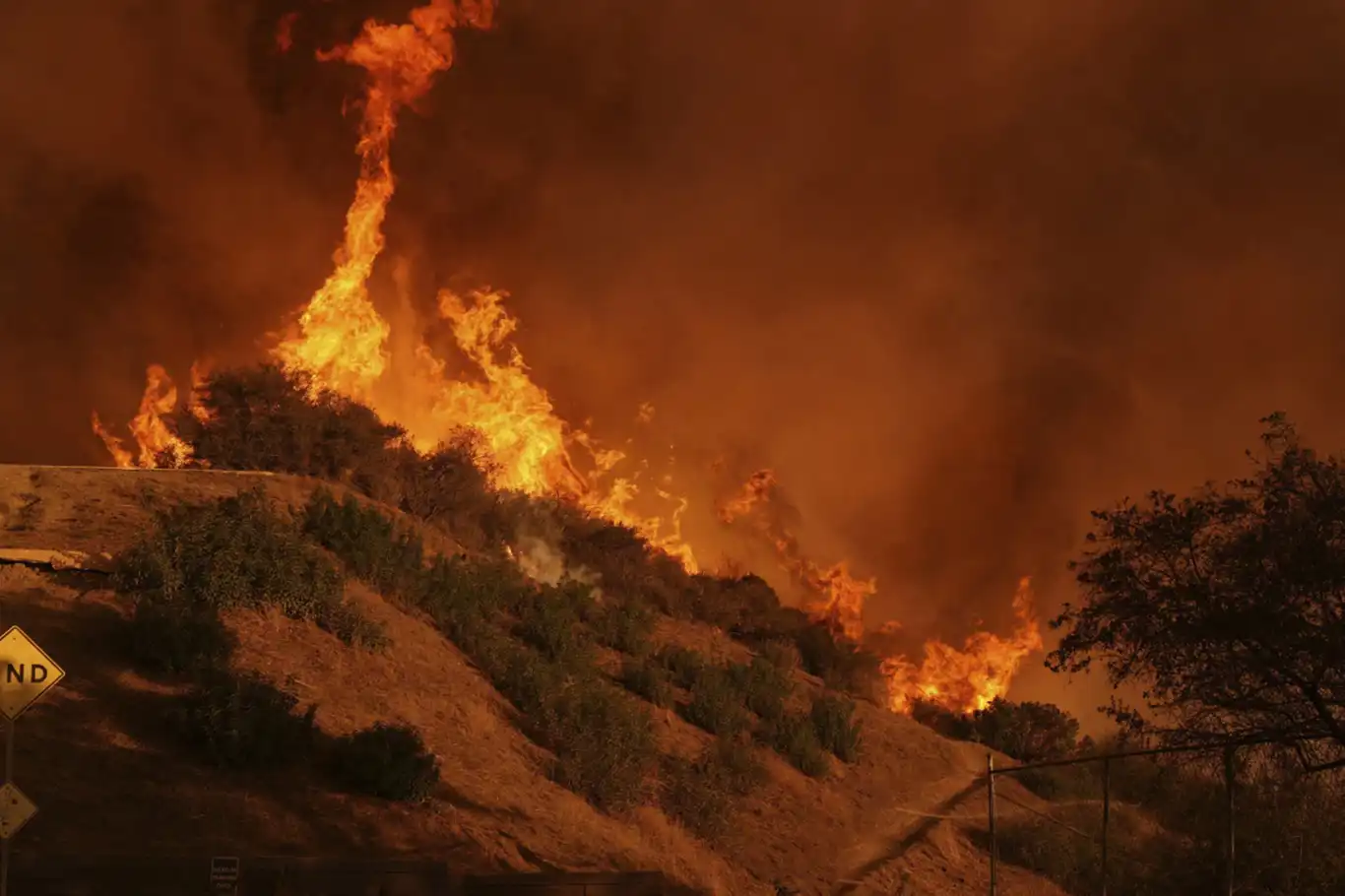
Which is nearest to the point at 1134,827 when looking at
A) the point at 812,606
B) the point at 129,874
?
the point at 812,606

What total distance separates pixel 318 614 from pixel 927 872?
1353 centimetres

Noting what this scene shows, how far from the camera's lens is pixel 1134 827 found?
1337 inches

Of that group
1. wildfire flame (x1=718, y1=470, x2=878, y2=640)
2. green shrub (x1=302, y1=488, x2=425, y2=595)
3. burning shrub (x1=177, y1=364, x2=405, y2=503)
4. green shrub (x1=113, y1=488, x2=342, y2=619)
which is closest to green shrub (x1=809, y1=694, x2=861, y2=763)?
green shrub (x1=302, y1=488, x2=425, y2=595)

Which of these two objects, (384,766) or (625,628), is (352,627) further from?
(625,628)

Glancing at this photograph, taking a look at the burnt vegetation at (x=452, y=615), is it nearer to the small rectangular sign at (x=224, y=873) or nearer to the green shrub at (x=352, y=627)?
the green shrub at (x=352, y=627)

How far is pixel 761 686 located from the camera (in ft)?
113

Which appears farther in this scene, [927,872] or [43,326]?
[43,326]

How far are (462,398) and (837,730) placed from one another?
17.7 m

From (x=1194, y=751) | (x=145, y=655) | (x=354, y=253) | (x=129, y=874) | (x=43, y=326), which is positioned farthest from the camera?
(x=43, y=326)

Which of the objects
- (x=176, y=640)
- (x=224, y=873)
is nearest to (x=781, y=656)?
(x=176, y=640)

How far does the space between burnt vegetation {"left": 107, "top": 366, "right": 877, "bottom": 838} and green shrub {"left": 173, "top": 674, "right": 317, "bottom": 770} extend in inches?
1.2

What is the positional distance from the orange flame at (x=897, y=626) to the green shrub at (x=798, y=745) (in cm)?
992

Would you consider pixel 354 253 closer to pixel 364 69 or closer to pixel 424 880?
pixel 364 69

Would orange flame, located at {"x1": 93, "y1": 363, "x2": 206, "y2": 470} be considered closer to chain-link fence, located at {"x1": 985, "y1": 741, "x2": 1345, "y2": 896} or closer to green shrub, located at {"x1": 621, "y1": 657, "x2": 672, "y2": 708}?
green shrub, located at {"x1": 621, "y1": 657, "x2": 672, "y2": 708}
